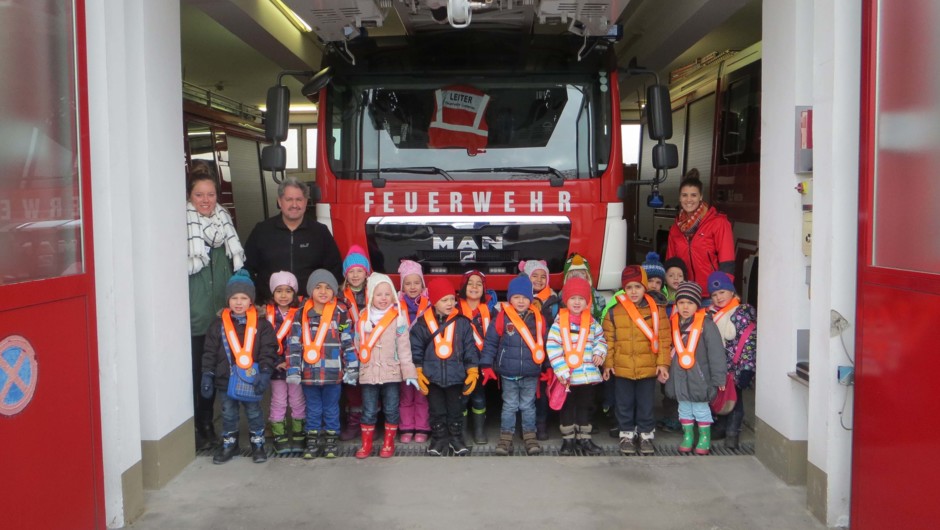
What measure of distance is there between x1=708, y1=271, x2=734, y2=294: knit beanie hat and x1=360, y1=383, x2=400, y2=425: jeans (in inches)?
80.4

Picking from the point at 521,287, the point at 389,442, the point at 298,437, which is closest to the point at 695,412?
the point at 521,287

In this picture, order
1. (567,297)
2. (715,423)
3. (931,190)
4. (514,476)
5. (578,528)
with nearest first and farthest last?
(931,190) < (578,528) < (514,476) < (567,297) < (715,423)

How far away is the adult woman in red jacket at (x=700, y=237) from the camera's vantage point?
5.41m

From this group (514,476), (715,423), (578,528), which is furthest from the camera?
(715,423)

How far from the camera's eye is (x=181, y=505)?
13.2 ft

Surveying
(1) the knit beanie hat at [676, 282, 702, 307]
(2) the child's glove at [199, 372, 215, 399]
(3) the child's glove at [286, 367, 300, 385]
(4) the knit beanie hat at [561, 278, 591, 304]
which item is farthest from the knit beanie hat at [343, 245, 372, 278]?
(1) the knit beanie hat at [676, 282, 702, 307]

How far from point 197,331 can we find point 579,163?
8.86ft

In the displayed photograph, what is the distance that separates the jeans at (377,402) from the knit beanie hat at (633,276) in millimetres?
1548

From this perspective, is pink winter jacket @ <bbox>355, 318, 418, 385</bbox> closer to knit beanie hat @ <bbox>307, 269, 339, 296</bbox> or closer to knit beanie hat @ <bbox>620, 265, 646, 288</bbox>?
knit beanie hat @ <bbox>307, 269, 339, 296</bbox>

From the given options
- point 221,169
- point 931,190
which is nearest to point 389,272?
point 931,190

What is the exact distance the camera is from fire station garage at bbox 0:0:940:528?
309 centimetres

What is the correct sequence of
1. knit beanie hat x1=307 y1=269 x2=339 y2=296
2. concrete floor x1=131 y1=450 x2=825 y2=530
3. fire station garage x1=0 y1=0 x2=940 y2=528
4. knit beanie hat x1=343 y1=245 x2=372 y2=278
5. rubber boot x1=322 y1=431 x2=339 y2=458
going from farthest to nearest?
knit beanie hat x1=343 y1=245 x2=372 y2=278 → rubber boot x1=322 y1=431 x2=339 y2=458 → knit beanie hat x1=307 y1=269 x2=339 y2=296 → concrete floor x1=131 y1=450 x2=825 y2=530 → fire station garage x1=0 y1=0 x2=940 y2=528

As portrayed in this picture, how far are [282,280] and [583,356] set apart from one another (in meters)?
1.85

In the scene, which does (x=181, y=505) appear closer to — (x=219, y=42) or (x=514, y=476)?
(x=514, y=476)
